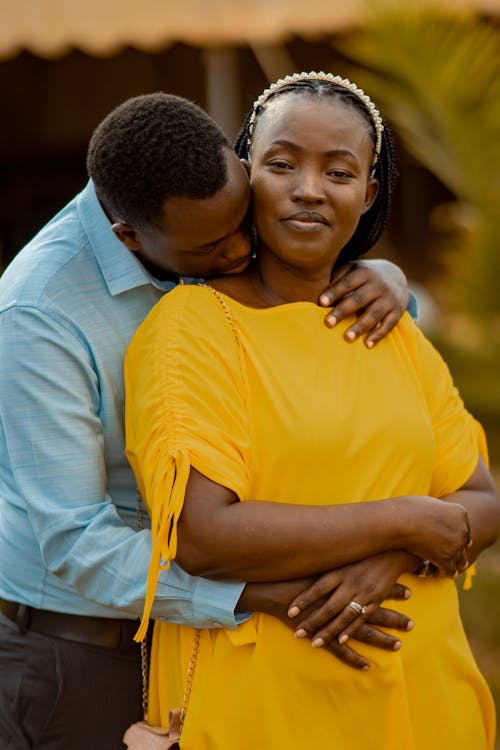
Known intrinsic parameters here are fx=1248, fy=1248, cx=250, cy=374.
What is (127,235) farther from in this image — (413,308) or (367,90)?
(367,90)

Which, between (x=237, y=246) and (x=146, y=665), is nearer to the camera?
(x=237, y=246)

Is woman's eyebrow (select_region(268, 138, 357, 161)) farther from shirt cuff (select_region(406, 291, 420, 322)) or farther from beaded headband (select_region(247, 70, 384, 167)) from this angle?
shirt cuff (select_region(406, 291, 420, 322))

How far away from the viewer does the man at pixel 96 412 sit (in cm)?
240

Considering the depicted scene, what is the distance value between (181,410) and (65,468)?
302 mm

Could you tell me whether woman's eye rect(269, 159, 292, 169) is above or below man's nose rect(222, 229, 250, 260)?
above

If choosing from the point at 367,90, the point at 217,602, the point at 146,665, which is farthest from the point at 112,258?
the point at 367,90

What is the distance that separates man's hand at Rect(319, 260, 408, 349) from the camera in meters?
2.53

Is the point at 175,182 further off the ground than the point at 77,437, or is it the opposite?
the point at 175,182

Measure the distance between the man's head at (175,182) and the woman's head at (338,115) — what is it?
14 cm

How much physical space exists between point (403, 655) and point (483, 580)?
103 inches

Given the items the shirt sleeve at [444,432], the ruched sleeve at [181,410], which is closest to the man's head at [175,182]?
the ruched sleeve at [181,410]

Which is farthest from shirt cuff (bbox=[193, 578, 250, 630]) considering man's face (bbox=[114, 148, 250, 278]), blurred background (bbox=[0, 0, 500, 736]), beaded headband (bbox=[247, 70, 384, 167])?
blurred background (bbox=[0, 0, 500, 736])

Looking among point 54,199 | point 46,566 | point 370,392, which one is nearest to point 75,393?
point 46,566

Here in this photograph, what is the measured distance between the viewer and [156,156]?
2387 mm
